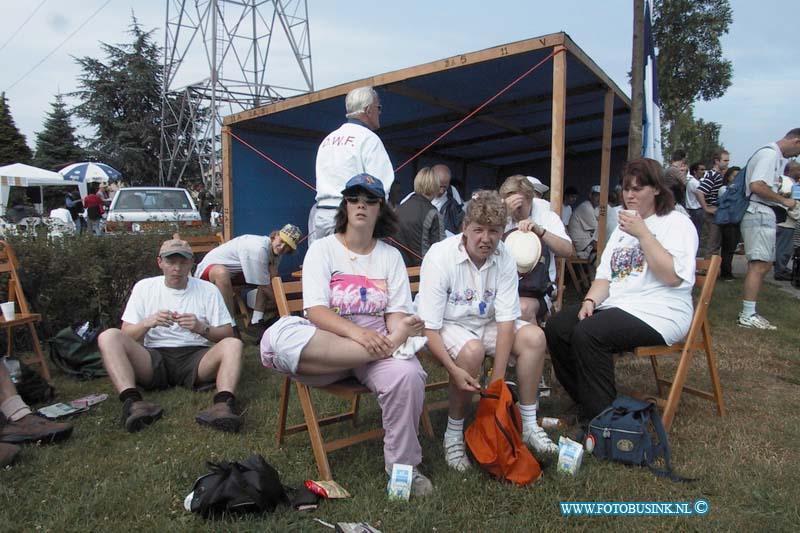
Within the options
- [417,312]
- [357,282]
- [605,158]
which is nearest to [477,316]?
[417,312]

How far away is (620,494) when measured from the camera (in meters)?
2.34

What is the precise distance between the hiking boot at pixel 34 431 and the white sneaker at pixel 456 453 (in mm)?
1965

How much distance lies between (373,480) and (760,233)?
473cm

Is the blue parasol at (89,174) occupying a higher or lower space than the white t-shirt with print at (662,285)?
higher

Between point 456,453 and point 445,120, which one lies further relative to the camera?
point 445,120

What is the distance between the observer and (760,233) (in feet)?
17.2

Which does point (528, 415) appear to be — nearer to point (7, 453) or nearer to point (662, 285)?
point (662, 285)

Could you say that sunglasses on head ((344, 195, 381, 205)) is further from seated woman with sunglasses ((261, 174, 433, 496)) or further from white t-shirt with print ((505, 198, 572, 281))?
white t-shirt with print ((505, 198, 572, 281))

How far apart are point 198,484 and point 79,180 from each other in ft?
66.6

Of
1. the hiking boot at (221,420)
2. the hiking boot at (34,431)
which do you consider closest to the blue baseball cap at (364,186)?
the hiking boot at (221,420)

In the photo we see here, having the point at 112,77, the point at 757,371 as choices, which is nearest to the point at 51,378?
the point at 757,371

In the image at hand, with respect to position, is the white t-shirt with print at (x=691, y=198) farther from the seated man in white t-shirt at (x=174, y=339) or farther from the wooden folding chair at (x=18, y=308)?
the wooden folding chair at (x=18, y=308)

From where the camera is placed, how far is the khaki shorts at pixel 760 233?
5.17 meters

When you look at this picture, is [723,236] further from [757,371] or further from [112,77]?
[112,77]
